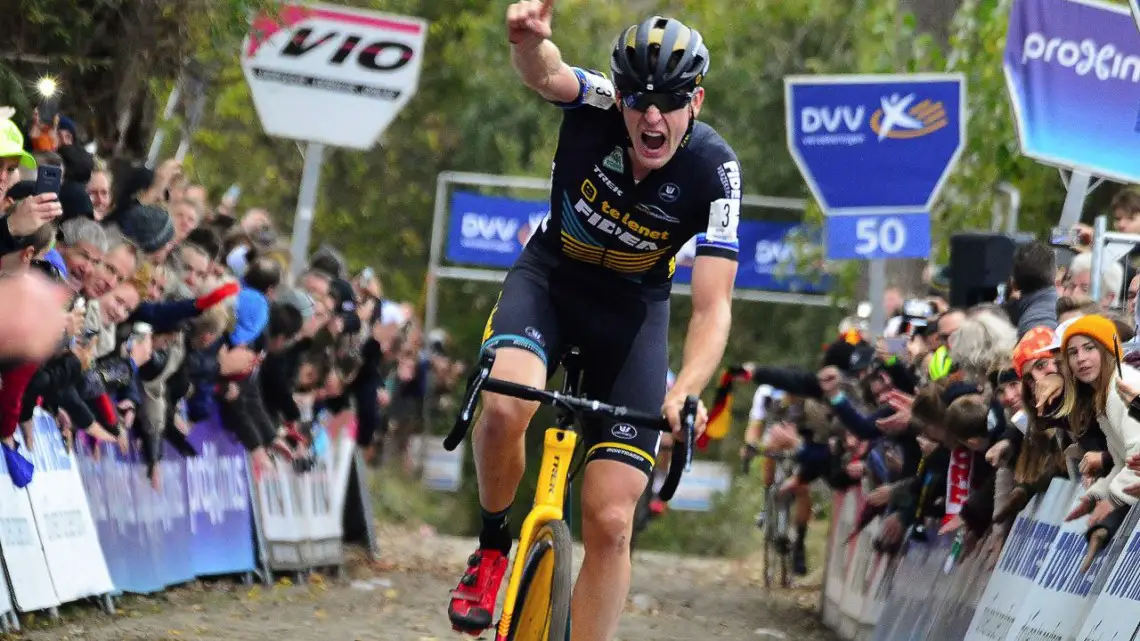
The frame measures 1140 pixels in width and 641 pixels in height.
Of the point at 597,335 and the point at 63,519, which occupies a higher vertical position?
the point at 597,335

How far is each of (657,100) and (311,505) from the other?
9.00 metres

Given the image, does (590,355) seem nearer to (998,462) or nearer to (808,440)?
(998,462)

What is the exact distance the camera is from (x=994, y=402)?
1035 cm

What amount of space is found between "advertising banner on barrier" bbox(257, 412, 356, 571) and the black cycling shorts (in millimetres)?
7284

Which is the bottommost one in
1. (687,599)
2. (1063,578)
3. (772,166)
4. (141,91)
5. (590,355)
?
(687,599)

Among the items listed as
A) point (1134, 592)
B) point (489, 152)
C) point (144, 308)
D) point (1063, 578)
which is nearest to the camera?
point (1134, 592)

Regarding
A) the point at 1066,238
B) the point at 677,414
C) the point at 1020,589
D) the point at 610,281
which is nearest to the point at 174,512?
the point at 1066,238

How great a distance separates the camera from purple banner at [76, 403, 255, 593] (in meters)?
11.3

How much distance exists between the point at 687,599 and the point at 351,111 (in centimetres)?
449

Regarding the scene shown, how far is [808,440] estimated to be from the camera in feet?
55.5

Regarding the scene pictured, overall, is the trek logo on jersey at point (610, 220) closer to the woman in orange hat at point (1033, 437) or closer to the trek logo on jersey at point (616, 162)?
the trek logo on jersey at point (616, 162)

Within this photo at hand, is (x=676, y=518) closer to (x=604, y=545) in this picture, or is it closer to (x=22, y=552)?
(x=22, y=552)

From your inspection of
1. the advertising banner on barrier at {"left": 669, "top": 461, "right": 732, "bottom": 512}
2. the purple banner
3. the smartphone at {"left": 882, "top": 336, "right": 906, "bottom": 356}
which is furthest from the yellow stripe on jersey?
the advertising banner on barrier at {"left": 669, "top": 461, "right": 732, "bottom": 512}

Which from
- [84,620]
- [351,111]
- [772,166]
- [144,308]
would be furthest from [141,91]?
[772,166]
